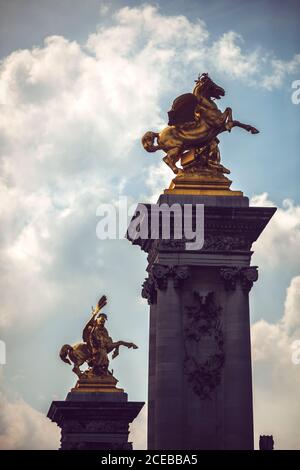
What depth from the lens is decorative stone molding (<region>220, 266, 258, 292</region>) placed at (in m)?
53.1

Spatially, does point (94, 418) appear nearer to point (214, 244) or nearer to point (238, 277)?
point (214, 244)

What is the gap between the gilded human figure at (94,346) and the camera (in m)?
77.6

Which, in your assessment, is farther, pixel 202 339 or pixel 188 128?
pixel 188 128

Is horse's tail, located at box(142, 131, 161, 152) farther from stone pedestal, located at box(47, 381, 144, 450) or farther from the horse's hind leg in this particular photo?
stone pedestal, located at box(47, 381, 144, 450)

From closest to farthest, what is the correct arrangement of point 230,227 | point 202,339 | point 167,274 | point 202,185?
point 202,339
point 167,274
point 230,227
point 202,185

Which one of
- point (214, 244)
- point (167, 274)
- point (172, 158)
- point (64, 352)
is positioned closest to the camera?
point (167, 274)

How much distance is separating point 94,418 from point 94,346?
4409 mm

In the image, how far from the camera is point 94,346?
77812mm

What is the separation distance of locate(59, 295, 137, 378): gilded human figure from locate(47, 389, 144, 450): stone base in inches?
72.3

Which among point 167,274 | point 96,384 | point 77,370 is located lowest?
point 167,274

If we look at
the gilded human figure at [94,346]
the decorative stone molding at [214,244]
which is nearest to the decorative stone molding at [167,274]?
the decorative stone molding at [214,244]

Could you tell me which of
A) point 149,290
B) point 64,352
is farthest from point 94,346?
point 149,290

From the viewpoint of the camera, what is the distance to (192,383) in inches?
2056
